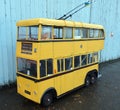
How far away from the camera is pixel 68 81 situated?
279 inches

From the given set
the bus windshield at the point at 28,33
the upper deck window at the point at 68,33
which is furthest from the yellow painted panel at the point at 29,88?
the upper deck window at the point at 68,33

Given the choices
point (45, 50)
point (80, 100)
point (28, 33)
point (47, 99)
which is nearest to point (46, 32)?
point (45, 50)

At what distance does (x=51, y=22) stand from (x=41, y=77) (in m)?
1.92

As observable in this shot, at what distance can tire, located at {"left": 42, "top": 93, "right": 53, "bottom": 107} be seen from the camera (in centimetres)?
627

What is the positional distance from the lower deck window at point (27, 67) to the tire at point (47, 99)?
98 centimetres

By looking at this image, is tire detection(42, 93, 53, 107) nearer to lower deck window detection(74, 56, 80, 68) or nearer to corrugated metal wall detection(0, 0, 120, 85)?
lower deck window detection(74, 56, 80, 68)

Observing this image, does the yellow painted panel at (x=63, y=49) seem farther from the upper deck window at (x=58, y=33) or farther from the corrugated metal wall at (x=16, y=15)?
the corrugated metal wall at (x=16, y=15)

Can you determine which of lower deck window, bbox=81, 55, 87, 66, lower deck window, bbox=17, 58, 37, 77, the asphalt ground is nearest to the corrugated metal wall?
the asphalt ground

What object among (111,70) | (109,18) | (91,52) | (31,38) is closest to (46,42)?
(31,38)

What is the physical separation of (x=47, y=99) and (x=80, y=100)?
4.89ft

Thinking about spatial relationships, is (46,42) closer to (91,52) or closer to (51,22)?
(51,22)

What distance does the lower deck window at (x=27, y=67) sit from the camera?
594cm

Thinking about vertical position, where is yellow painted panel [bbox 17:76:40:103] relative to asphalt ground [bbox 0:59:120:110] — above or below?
above

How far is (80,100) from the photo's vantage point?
7070 millimetres
